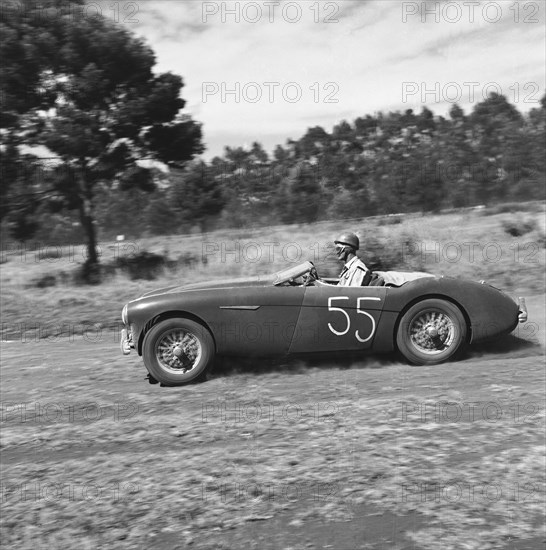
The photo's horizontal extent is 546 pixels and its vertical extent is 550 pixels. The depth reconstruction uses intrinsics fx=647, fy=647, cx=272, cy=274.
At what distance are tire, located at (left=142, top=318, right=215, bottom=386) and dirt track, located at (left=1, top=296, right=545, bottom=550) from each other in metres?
0.16

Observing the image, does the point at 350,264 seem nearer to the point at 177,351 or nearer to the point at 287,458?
the point at 177,351

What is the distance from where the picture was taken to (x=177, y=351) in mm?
5992

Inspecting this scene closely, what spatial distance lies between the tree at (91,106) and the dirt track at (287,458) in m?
13.3

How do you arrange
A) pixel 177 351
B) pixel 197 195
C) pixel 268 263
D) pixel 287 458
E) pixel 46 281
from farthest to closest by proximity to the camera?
pixel 197 195 → pixel 46 281 → pixel 268 263 → pixel 177 351 → pixel 287 458

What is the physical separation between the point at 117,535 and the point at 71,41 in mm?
17660

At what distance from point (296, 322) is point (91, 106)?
14.9m

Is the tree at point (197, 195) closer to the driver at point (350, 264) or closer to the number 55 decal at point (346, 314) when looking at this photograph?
the driver at point (350, 264)

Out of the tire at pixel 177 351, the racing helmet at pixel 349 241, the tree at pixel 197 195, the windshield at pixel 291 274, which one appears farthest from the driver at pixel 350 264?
the tree at pixel 197 195

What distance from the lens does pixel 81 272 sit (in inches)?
741

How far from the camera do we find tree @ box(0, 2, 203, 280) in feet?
59.2

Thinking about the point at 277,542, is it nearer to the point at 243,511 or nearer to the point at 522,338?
the point at 243,511

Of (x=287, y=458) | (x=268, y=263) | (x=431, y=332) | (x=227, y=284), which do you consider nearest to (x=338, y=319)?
(x=431, y=332)

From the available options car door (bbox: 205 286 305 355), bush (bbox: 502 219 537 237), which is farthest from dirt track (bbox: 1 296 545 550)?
bush (bbox: 502 219 537 237)

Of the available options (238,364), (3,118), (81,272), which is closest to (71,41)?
(3,118)
